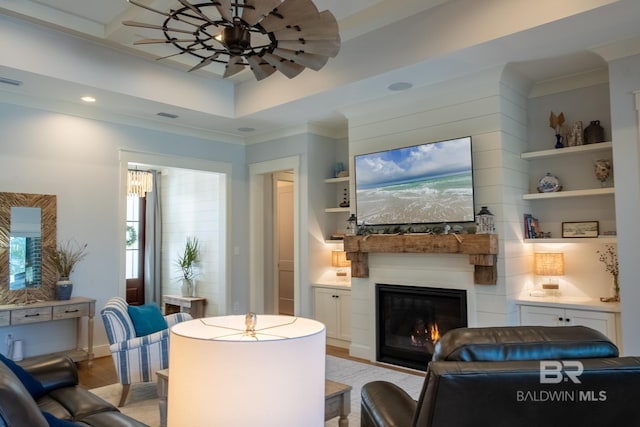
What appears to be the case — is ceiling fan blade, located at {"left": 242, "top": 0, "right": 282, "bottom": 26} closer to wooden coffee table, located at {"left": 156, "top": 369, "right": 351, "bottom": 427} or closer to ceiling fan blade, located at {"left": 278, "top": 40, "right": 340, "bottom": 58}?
ceiling fan blade, located at {"left": 278, "top": 40, "right": 340, "bottom": 58}

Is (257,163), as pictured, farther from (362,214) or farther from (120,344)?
(120,344)

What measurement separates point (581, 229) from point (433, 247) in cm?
135

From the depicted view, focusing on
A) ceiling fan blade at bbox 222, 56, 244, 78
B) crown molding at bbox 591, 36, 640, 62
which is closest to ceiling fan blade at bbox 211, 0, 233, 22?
ceiling fan blade at bbox 222, 56, 244, 78

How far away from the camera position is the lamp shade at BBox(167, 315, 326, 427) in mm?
983

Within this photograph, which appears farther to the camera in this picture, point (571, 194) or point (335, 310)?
point (335, 310)

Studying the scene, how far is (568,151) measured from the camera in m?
4.19

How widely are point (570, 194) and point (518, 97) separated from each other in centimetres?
108

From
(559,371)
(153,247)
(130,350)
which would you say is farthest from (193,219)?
(559,371)

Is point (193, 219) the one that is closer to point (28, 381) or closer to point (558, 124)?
point (28, 381)

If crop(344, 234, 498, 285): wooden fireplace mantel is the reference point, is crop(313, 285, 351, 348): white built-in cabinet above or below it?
below

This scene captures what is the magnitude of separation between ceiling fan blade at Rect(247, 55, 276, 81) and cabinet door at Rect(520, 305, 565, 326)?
308 centimetres

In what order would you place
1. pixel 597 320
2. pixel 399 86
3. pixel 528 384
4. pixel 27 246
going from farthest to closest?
pixel 27 246, pixel 399 86, pixel 597 320, pixel 528 384

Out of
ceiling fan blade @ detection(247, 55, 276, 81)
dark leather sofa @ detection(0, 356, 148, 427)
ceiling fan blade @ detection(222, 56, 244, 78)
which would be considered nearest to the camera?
dark leather sofa @ detection(0, 356, 148, 427)

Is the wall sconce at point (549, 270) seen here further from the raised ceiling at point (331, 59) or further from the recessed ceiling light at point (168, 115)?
the recessed ceiling light at point (168, 115)
